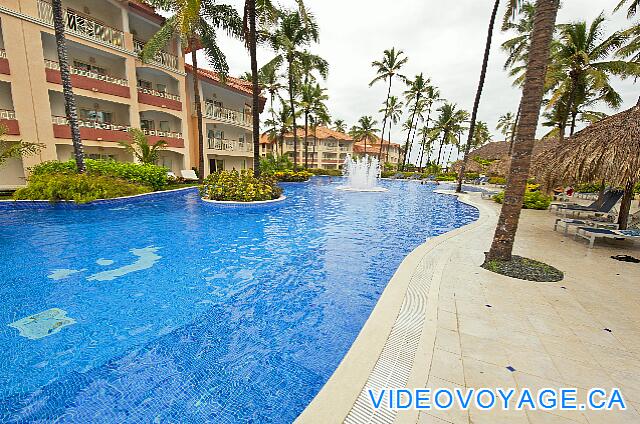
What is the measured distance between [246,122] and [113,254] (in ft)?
93.6

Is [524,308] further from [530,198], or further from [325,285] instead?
[530,198]

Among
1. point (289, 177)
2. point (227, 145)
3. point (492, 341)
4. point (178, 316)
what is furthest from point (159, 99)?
point (492, 341)

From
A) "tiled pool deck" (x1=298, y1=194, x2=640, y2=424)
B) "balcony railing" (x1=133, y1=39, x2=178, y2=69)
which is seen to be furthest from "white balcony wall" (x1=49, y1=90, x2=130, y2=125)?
"tiled pool deck" (x1=298, y1=194, x2=640, y2=424)

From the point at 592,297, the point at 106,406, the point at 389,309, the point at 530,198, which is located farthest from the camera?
the point at 530,198

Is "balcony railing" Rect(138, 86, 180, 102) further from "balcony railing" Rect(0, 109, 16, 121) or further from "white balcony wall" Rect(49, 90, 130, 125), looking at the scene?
"balcony railing" Rect(0, 109, 16, 121)

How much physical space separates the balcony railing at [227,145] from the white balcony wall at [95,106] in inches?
291

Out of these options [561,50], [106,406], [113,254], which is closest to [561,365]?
[106,406]

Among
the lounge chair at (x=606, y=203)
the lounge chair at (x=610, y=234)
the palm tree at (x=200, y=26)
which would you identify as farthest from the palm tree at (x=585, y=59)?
the palm tree at (x=200, y=26)

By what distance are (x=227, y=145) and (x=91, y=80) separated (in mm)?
12682

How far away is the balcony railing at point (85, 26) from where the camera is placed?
17.4 metres

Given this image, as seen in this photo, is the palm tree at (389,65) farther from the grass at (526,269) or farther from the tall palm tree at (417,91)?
the grass at (526,269)

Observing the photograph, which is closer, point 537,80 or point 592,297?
point 592,297

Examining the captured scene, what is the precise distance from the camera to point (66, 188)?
13945mm

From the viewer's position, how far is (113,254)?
301 inches
